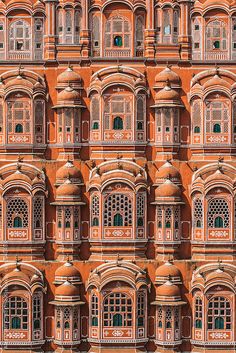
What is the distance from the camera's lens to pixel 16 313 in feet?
147

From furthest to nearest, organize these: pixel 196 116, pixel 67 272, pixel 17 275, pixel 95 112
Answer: pixel 196 116
pixel 95 112
pixel 67 272
pixel 17 275

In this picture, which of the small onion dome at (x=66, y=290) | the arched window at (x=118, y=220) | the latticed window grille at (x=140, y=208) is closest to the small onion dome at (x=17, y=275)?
the small onion dome at (x=66, y=290)

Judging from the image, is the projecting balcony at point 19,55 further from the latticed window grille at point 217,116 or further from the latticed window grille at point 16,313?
the latticed window grille at point 16,313

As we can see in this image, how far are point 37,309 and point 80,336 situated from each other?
2496 mm

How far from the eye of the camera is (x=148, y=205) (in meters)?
45.1

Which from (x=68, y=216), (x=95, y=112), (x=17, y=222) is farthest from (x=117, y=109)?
(x=17, y=222)

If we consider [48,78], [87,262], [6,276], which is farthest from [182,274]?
[48,78]

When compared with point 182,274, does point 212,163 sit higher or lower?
higher

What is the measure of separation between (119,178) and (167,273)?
5146 millimetres

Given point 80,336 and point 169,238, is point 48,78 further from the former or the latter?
point 80,336

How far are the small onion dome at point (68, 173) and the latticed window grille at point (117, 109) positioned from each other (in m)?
2.57

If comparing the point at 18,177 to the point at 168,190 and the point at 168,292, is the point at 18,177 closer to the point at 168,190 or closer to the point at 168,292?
the point at 168,190

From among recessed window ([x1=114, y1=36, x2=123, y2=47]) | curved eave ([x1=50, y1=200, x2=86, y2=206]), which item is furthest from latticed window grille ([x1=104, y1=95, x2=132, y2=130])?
curved eave ([x1=50, y1=200, x2=86, y2=206])

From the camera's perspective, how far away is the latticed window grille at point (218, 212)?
44719 millimetres
